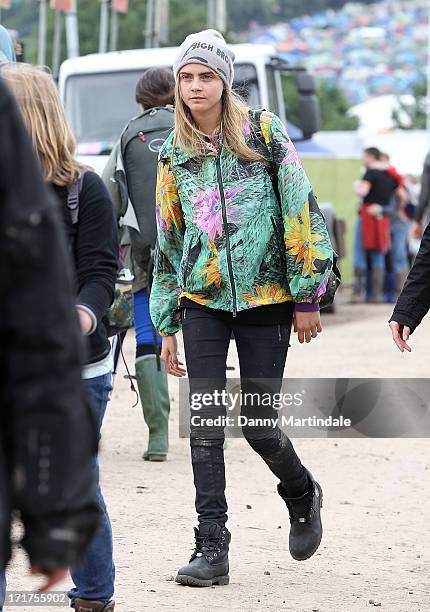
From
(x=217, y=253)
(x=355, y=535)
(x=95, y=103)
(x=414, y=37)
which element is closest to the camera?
(x=217, y=253)

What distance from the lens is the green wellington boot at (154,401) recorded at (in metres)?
7.70

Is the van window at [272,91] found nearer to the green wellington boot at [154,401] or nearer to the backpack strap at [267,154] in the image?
the green wellington boot at [154,401]

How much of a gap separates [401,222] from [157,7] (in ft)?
15.1

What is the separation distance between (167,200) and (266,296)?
19.7 inches

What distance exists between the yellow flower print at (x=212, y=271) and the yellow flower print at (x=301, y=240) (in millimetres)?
249

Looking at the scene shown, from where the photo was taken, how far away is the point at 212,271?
510 centimetres

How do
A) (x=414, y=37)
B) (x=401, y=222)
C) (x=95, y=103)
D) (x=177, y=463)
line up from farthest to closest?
(x=414, y=37) → (x=401, y=222) → (x=95, y=103) → (x=177, y=463)

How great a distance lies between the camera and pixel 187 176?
518cm

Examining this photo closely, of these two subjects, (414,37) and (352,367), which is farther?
(414,37)

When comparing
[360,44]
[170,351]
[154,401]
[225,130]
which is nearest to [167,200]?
[225,130]

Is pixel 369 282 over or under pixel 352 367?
under

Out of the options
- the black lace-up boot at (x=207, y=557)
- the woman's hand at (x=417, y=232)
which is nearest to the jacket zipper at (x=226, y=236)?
the black lace-up boot at (x=207, y=557)

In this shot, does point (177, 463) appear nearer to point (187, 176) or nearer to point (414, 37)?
point (187, 176)

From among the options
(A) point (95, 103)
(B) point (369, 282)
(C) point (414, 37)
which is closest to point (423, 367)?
(A) point (95, 103)
